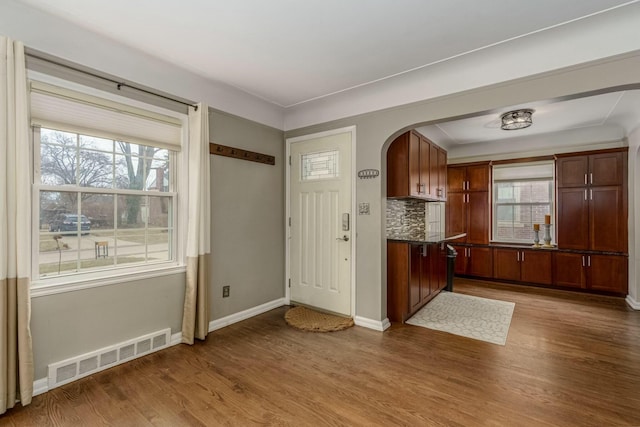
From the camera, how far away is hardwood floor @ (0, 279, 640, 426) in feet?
6.26

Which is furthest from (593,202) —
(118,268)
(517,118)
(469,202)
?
(118,268)

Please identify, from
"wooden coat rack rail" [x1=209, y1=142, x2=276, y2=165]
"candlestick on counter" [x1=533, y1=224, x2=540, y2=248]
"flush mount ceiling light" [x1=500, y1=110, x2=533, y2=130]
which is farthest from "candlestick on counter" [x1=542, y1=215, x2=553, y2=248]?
"wooden coat rack rail" [x1=209, y1=142, x2=276, y2=165]

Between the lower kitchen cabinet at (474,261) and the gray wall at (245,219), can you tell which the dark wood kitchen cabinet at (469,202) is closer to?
the lower kitchen cabinet at (474,261)

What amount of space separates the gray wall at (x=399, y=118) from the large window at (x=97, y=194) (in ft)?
6.28

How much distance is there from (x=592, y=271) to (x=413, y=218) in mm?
2894

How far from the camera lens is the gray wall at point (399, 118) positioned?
224 centimetres

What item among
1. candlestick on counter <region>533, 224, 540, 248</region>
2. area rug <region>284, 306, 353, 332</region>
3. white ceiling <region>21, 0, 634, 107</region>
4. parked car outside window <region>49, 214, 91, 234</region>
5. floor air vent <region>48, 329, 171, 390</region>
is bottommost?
area rug <region>284, 306, 353, 332</region>

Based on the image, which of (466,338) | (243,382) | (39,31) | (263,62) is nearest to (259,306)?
(243,382)

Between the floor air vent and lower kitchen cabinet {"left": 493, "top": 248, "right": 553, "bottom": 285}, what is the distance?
17.8ft

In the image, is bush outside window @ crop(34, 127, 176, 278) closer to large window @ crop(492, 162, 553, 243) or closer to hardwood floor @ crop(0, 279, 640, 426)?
hardwood floor @ crop(0, 279, 640, 426)

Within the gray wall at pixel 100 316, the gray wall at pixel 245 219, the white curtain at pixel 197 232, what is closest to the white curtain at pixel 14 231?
the gray wall at pixel 100 316

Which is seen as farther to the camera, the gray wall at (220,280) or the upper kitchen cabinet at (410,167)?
the upper kitchen cabinet at (410,167)

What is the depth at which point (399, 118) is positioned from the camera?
10.5ft

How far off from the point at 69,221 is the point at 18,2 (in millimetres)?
1502
